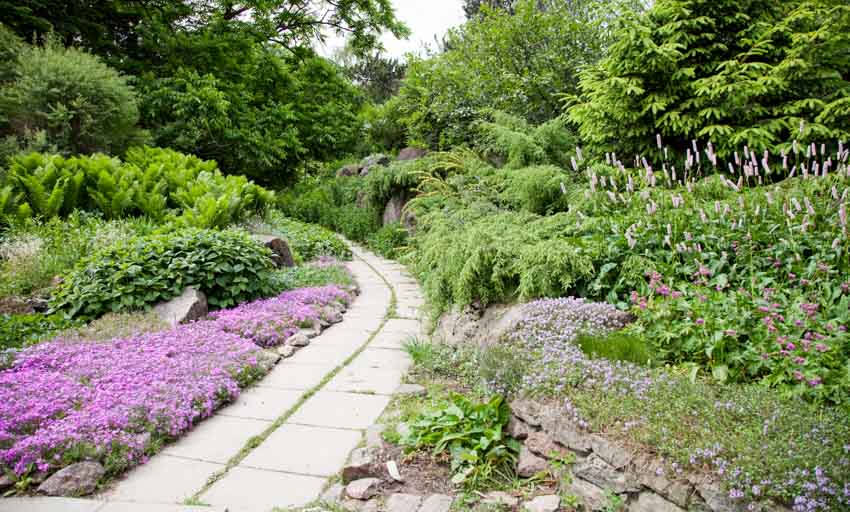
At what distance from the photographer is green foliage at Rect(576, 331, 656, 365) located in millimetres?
3043

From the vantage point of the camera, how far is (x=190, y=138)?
1277 centimetres

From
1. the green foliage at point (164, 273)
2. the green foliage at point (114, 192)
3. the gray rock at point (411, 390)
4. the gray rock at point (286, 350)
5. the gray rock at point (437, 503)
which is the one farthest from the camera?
the green foliage at point (114, 192)

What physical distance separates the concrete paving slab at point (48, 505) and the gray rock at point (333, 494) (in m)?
0.98

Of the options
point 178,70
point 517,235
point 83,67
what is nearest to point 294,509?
point 517,235

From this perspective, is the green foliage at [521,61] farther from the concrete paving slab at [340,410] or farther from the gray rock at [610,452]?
the gray rock at [610,452]

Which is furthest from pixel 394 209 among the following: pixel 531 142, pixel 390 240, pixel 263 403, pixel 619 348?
pixel 619 348

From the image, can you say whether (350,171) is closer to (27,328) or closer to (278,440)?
(27,328)

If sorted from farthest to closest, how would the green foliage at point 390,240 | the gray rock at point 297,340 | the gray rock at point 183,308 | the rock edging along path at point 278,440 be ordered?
the green foliage at point 390,240 < the gray rock at point 183,308 < the gray rock at point 297,340 < the rock edging along path at point 278,440

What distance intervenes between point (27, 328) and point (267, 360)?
2.04 metres

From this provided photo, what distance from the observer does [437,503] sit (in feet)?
7.97

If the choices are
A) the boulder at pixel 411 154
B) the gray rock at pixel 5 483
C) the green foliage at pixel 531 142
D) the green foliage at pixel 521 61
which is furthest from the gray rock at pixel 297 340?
the boulder at pixel 411 154

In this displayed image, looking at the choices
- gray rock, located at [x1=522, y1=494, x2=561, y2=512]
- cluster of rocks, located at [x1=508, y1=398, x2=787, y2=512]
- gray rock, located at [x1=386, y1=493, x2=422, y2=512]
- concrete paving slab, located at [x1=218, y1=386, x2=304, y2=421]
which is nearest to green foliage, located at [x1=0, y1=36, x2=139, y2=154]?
concrete paving slab, located at [x1=218, y1=386, x2=304, y2=421]

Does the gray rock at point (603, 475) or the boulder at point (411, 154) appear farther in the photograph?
the boulder at point (411, 154)

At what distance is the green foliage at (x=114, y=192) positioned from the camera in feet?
23.2
